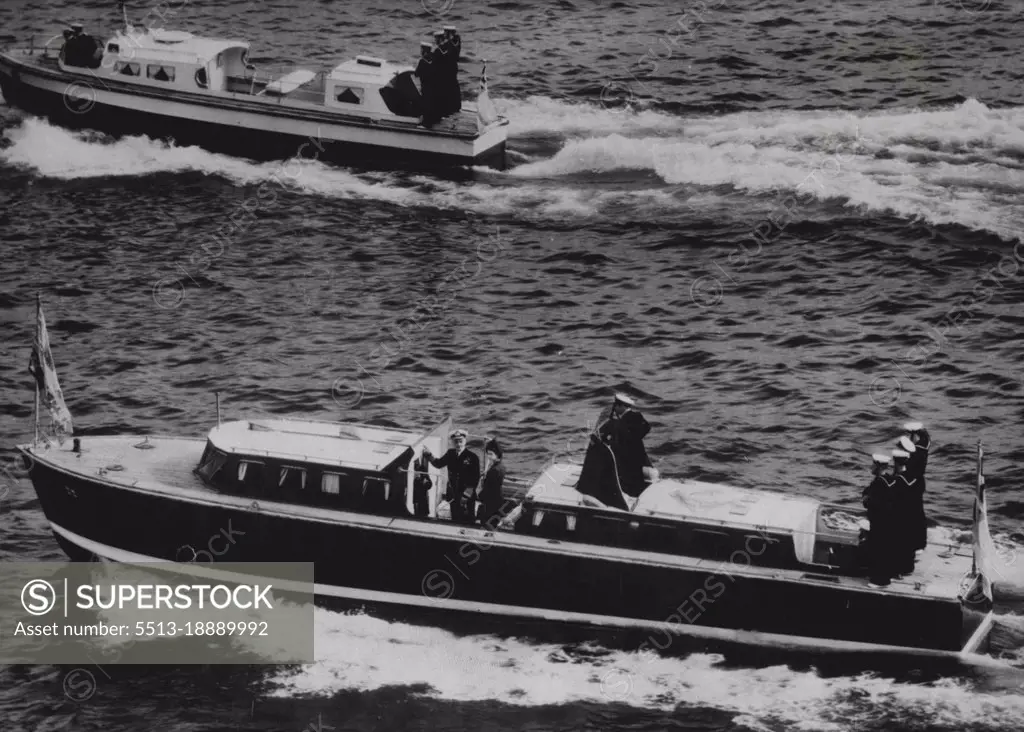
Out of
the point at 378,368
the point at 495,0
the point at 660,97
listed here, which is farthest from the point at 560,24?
the point at 378,368

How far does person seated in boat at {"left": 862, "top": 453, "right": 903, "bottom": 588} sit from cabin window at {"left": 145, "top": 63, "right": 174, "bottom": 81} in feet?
98.2

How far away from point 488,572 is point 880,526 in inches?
269

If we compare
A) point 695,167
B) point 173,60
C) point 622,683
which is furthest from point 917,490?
point 173,60

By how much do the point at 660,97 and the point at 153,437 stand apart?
26.6 m

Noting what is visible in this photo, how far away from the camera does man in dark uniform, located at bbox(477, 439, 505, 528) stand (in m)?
28.3

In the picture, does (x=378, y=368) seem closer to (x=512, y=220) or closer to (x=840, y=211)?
(x=512, y=220)

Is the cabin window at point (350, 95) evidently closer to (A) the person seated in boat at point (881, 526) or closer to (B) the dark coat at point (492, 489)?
(B) the dark coat at point (492, 489)

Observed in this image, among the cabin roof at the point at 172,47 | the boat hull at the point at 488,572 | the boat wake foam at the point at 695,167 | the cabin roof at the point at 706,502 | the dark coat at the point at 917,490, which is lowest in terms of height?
the boat hull at the point at 488,572

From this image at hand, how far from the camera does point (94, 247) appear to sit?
42531 millimetres

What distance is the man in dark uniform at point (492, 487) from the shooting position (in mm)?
28344

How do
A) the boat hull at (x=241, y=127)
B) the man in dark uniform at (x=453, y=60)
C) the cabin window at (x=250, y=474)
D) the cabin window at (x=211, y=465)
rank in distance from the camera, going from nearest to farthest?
the cabin window at (x=250, y=474)
the cabin window at (x=211, y=465)
the man in dark uniform at (x=453, y=60)
the boat hull at (x=241, y=127)

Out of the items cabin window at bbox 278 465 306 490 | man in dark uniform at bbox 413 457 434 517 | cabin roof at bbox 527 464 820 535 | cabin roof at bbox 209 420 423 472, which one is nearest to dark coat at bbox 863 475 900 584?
cabin roof at bbox 527 464 820 535

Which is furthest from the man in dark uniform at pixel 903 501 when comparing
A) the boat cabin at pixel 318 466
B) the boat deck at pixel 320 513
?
the boat cabin at pixel 318 466

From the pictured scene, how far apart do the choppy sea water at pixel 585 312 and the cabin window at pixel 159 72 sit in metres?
2.31
